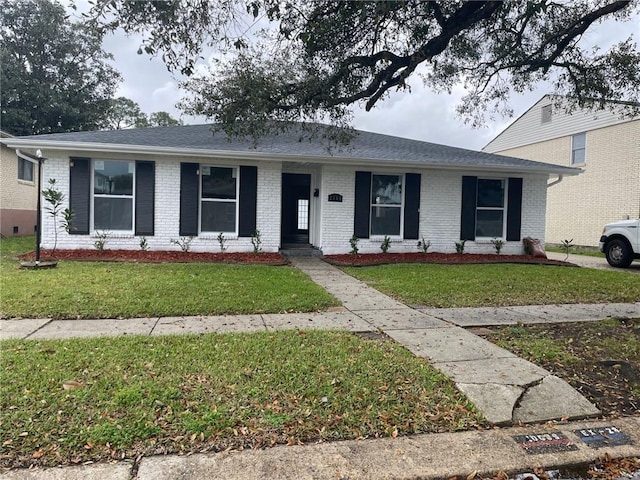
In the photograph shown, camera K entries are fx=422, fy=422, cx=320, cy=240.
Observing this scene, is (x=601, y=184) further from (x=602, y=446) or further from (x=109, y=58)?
(x=109, y=58)

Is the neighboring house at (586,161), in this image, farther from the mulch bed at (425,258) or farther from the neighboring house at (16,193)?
the neighboring house at (16,193)

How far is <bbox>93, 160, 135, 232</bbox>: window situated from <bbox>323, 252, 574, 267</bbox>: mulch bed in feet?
17.4

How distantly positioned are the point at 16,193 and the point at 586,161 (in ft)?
74.3

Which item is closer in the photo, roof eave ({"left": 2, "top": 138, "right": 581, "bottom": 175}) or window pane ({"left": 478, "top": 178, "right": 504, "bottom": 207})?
roof eave ({"left": 2, "top": 138, "right": 581, "bottom": 175})

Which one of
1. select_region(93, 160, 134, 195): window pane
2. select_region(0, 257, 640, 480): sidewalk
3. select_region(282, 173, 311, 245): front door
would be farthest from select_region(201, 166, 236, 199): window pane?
select_region(0, 257, 640, 480): sidewalk

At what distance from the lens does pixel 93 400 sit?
301 centimetres

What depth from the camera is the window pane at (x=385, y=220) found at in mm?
11852

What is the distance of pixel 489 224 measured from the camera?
12.5 m

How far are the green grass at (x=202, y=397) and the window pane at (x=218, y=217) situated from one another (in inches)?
270

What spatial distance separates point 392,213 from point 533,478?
9.81 meters

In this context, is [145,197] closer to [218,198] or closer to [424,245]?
[218,198]

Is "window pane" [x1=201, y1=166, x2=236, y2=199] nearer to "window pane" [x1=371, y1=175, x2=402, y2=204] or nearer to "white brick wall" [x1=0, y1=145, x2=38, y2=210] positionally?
"window pane" [x1=371, y1=175, x2=402, y2=204]

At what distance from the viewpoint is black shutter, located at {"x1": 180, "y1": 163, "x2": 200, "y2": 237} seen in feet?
35.1

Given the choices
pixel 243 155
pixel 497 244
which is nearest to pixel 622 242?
pixel 497 244
